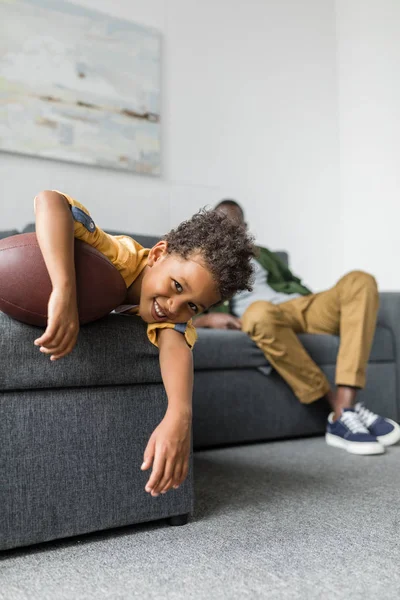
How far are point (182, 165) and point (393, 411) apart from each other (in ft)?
5.91

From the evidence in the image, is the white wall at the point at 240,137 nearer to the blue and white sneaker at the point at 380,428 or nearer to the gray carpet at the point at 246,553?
the blue and white sneaker at the point at 380,428

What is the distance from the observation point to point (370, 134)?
4.04 meters

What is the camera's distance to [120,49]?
127 inches

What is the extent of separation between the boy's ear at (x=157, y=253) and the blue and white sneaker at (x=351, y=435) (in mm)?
1159

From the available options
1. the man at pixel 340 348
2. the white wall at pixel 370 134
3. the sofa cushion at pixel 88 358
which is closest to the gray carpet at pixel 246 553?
the sofa cushion at pixel 88 358

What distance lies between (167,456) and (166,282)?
14.0 inches

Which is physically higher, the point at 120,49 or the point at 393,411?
the point at 120,49

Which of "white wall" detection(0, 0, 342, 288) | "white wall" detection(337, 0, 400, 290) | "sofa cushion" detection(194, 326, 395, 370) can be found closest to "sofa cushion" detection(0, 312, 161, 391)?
"sofa cushion" detection(194, 326, 395, 370)

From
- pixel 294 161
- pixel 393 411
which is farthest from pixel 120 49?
pixel 393 411

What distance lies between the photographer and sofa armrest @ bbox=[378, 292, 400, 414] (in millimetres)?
2682

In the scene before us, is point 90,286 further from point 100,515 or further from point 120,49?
point 120,49

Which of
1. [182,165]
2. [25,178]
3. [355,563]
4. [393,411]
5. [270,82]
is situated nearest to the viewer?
[355,563]

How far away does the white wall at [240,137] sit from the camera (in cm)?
320

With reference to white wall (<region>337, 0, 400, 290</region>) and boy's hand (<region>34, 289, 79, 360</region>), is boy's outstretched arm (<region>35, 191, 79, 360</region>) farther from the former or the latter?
white wall (<region>337, 0, 400, 290</region>)
